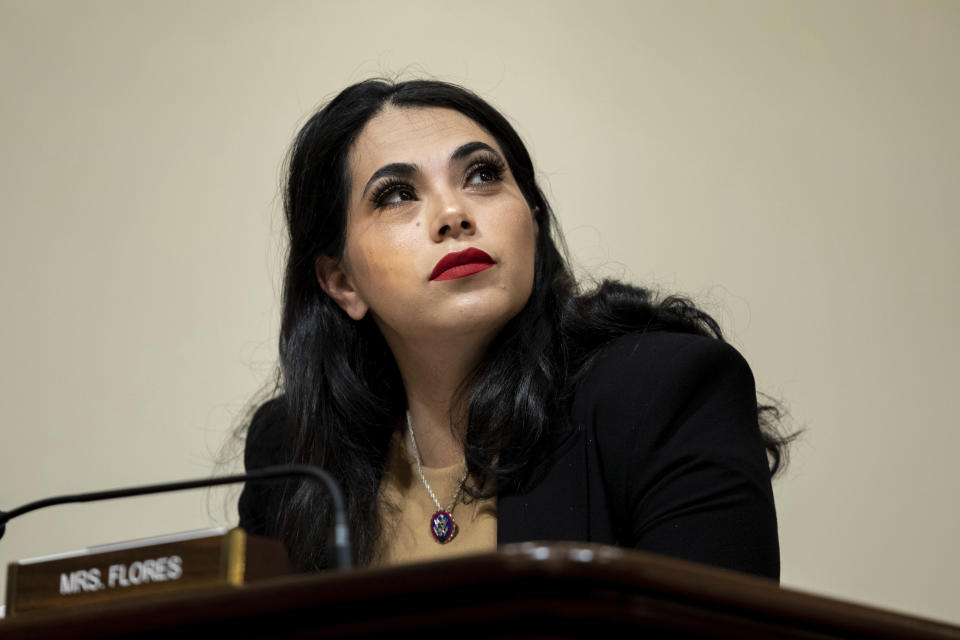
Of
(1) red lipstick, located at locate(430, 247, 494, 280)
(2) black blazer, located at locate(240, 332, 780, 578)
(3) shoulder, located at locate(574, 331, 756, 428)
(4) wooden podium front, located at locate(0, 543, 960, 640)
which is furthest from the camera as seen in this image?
(1) red lipstick, located at locate(430, 247, 494, 280)

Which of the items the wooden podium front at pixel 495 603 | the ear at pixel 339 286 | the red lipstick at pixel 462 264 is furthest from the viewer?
the ear at pixel 339 286

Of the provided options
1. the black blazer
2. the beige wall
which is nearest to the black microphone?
the black blazer

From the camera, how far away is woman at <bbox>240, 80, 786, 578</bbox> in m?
1.27

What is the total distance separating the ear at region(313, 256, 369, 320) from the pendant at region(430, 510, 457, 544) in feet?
1.19

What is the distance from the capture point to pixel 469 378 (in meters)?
1.59

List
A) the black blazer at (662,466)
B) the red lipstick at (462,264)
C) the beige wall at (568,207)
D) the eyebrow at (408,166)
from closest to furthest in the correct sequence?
the black blazer at (662,466) < the red lipstick at (462,264) < the eyebrow at (408,166) < the beige wall at (568,207)

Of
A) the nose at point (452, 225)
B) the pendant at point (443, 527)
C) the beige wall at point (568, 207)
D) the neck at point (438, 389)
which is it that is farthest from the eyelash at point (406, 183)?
the beige wall at point (568, 207)

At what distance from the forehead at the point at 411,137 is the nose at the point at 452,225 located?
0.12 m

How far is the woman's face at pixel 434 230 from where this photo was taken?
145 cm

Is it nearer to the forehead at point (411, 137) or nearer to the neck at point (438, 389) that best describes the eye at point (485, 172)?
the forehead at point (411, 137)

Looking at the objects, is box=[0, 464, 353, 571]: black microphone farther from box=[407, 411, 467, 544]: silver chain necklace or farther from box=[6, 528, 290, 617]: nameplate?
box=[407, 411, 467, 544]: silver chain necklace

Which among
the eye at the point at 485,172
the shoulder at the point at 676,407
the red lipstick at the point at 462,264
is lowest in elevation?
the shoulder at the point at 676,407

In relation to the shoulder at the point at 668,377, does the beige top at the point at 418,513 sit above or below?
below

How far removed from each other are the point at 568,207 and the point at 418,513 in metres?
0.85
